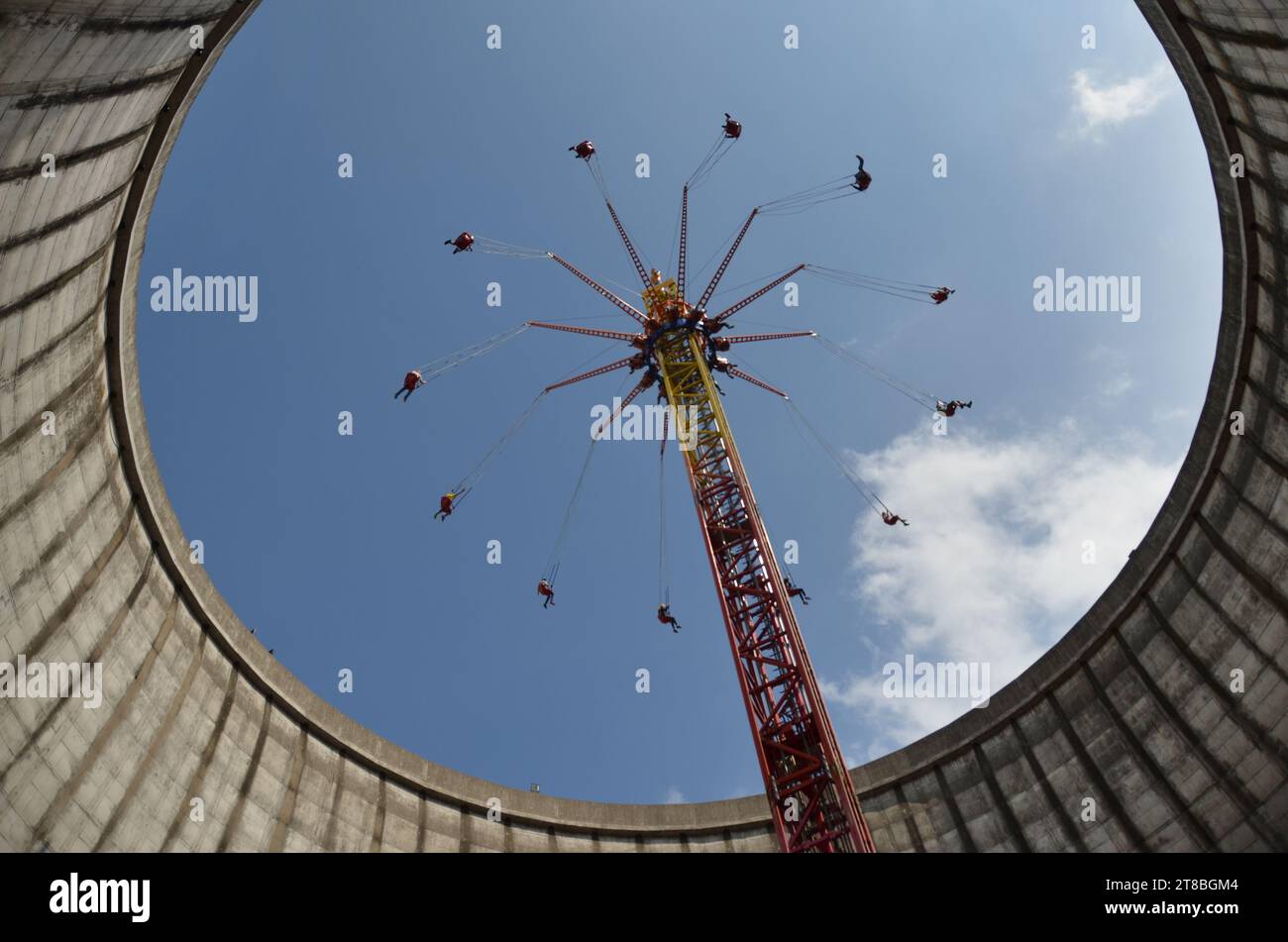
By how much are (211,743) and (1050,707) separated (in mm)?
26314

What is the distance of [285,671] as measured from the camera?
2786cm

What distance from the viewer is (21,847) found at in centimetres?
1844

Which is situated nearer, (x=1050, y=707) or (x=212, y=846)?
(x=212, y=846)

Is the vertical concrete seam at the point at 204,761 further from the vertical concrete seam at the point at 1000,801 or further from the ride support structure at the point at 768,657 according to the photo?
the vertical concrete seam at the point at 1000,801

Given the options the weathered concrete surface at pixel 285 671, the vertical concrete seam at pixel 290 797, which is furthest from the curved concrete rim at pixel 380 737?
the vertical concrete seam at pixel 290 797

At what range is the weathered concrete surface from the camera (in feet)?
59.8

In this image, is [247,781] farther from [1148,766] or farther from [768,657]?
[1148,766]

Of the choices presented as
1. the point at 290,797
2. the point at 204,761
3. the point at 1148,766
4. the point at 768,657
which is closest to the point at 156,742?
the point at 204,761

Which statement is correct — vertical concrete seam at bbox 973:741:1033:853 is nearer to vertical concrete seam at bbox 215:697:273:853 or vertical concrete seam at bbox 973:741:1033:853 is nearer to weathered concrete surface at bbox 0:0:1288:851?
weathered concrete surface at bbox 0:0:1288:851

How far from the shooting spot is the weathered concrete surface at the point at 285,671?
59.8 feet

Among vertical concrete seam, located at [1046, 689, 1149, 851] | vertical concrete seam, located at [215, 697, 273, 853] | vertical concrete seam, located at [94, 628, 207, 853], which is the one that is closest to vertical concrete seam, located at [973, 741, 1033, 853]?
vertical concrete seam, located at [1046, 689, 1149, 851]

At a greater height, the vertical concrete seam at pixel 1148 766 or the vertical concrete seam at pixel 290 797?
the vertical concrete seam at pixel 290 797
